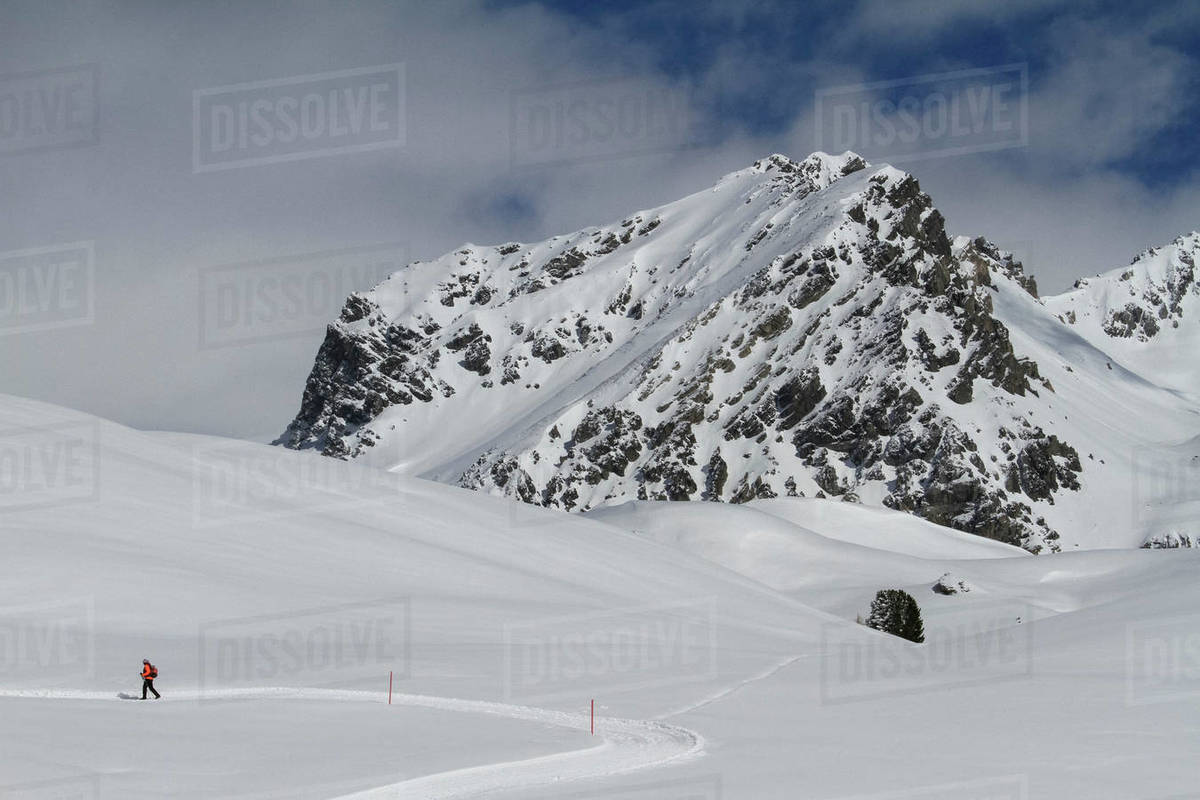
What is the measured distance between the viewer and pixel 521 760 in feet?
68.5

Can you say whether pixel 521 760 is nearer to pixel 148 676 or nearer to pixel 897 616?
pixel 148 676

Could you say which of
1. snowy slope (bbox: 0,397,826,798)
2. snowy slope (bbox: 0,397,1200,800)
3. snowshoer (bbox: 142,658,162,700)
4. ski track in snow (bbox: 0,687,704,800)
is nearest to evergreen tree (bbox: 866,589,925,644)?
snowy slope (bbox: 0,397,1200,800)

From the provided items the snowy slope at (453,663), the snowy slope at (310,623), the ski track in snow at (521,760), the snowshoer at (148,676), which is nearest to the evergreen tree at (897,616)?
the snowy slope at (453,663)

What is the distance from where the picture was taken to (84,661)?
26938mm

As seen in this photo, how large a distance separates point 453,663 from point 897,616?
4632cm

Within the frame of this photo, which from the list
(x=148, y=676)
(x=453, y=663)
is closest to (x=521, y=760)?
(x=148, y=676)

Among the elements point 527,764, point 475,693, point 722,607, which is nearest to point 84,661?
point 475,693

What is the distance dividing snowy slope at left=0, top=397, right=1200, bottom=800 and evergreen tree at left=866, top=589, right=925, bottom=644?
45.7 ft

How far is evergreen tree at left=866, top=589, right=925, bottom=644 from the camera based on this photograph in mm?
72188

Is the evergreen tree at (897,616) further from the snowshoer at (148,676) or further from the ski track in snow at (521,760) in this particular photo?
the snowshoer at (148,676)

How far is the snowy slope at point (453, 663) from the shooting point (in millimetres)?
19578

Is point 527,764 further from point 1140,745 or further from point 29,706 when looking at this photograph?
point 1140,745

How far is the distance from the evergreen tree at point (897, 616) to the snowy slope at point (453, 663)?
1392cm

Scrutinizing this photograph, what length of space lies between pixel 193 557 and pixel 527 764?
22137mm
